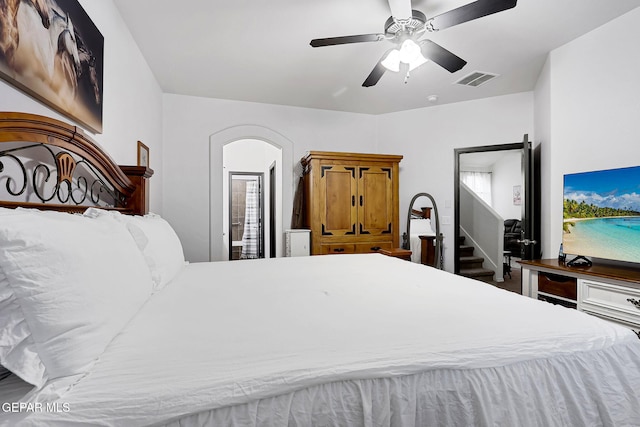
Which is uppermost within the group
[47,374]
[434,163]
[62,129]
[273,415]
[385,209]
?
[434,163]

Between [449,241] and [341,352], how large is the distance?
12.5 feet

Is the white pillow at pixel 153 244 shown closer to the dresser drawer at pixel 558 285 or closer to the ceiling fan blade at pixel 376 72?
the ceiling fan blade at pixel 376 72

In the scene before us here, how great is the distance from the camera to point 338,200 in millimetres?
3783

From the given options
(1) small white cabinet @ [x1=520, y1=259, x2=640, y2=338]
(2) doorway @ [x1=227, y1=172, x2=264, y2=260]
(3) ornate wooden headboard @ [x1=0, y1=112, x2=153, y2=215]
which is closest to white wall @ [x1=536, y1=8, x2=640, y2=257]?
(1) small white cabinet @ [x1=520, y1=259, x2=640, y2=338]

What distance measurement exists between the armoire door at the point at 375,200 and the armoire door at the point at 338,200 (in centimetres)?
10

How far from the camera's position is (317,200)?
3709mm

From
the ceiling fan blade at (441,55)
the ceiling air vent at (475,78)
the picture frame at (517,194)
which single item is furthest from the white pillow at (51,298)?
the picture frame at (517,194)

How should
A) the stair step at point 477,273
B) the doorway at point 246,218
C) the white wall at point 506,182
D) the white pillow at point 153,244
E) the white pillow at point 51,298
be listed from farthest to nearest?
the doorway at point 246,218 → the white wall at point 506,182 → the stair step at point 477,273 → the white pillow at point 153,244 → the white pillow at point 51,298

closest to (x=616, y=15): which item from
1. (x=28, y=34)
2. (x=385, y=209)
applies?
(x=385, y=209)

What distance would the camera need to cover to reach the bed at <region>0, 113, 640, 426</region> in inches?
26.1

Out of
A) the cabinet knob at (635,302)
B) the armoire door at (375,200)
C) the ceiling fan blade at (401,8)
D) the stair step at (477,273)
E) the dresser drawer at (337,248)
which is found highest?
the ceiling fan blade at (401,8)

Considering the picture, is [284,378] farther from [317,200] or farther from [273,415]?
[317,200]

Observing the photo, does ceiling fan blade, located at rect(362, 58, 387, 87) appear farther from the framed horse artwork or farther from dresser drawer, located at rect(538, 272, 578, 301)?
dresser drawer, located at rect(538, 272, 578, 301)

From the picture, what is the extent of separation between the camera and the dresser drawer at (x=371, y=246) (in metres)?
3.88
